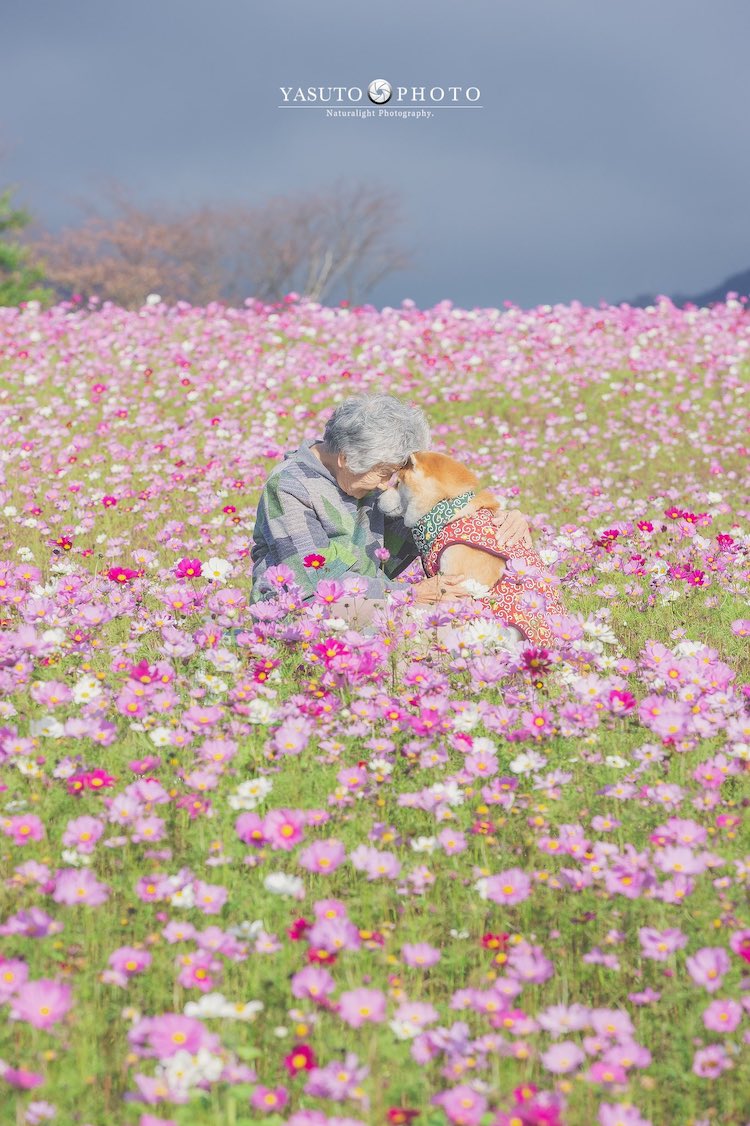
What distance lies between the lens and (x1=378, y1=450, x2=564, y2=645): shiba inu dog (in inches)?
173

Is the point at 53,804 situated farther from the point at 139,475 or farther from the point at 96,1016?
the point at 139,475

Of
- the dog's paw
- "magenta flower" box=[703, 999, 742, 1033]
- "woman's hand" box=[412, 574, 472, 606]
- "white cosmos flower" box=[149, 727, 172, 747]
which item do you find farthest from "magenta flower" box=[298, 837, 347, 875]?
"woman's hand" box=[412, 574, 472, 606]

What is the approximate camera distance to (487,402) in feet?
41.5

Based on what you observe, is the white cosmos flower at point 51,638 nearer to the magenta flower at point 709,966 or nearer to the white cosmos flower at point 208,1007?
Result: the white cosmos flower at point 208,1007

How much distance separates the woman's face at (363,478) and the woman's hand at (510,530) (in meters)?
0.57

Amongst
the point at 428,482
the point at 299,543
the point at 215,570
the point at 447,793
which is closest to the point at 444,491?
the point at 428,482

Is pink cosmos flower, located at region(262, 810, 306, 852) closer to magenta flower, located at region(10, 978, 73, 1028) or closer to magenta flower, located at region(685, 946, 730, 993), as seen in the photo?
magenta flower, located at region(10, 978, 73, 1028)

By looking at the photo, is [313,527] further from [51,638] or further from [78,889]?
[78,889]

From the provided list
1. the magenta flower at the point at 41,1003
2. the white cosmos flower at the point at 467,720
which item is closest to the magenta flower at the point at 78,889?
the magenta flower at the point at 41,1003

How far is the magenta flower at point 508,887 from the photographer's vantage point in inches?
108

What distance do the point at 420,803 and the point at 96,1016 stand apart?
1.13 m

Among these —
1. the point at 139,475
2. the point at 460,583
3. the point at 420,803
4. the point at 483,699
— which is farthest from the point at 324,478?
the point at 139,475

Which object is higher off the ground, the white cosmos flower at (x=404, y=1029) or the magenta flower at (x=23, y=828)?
the magenta flower at (x=23, y=828)

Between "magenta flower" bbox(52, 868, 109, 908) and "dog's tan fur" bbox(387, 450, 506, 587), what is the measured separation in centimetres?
225
